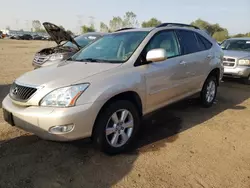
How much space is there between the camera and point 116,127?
3328 mm

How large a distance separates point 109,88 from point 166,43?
5.39 feet

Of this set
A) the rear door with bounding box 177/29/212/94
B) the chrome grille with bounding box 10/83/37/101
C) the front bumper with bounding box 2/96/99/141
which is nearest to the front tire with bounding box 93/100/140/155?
the front bumper with bounding box 2/96/99/141

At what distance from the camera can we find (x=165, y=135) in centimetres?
405

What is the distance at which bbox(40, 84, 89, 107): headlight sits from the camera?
288 cm

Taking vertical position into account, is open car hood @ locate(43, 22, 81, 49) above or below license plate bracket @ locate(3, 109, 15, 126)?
above

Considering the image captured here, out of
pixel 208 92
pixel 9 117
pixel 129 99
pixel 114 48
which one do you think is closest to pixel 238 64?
pixel 208 92

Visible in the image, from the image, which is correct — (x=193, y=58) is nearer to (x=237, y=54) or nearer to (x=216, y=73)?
(x=216, y=73)

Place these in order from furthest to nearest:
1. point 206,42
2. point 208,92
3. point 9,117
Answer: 1. point 208,92
2. point 206,42
3. point 9,117

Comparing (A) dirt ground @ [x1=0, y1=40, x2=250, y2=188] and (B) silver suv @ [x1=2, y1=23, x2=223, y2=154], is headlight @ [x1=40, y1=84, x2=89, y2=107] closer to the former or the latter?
(B) silver suv @ [x1=2, y1=23, x2=223, y2=154]

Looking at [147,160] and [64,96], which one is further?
[147,160]

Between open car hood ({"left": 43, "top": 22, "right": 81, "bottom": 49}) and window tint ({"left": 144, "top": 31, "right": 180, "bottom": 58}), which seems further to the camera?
open car hood ({"left": 43, "top": 22, "right": 81, "bottom": 49})

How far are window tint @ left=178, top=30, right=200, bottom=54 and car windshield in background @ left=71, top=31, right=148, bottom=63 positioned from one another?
36.0 inches

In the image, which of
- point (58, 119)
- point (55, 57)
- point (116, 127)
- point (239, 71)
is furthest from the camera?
point (239, 71)

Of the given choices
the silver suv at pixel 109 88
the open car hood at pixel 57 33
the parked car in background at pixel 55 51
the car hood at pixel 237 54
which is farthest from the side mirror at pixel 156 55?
the car hood at pixel 237 54
